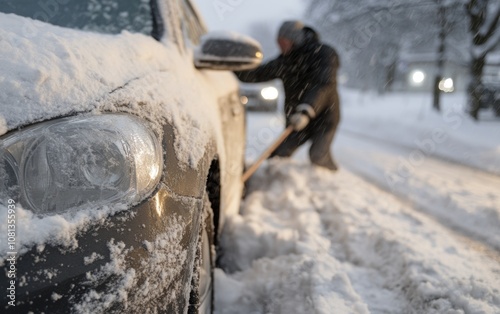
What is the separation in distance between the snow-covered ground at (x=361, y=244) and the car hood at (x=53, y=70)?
1203 millimetres

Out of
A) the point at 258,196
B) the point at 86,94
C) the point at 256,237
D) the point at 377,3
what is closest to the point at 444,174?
the point at 258,196

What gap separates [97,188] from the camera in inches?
47.0

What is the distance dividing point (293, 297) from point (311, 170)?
307 centimetres

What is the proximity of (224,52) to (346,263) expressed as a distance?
1.36 meters

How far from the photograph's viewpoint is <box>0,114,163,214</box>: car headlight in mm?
1117

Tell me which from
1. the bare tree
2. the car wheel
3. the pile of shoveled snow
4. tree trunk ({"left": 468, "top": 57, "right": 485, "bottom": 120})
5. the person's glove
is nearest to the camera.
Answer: the car wheel

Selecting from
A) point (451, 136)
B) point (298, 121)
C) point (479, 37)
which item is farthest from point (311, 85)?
point (479, 37)

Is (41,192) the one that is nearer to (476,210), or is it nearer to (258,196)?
(258,196)

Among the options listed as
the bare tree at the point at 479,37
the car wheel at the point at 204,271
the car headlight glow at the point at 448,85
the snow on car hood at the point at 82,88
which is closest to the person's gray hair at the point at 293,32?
the snow on car hood at the point at 82,88

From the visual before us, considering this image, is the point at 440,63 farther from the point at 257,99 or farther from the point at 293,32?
the point at 293,32

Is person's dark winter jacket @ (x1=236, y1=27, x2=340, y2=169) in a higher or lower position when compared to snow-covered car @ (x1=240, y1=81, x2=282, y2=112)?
higher

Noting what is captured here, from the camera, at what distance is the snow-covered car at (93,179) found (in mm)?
1045

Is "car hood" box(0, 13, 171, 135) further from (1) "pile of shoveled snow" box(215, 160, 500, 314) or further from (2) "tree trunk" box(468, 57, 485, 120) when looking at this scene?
(2) "tree trunk" box(468, 57, 485, 120)

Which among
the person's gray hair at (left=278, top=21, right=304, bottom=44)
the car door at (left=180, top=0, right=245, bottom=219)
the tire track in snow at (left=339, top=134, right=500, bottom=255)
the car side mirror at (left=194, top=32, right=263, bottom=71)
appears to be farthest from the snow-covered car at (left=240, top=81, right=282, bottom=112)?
the car side mirror at (left=194, top=32, right=263, bottom=71)
